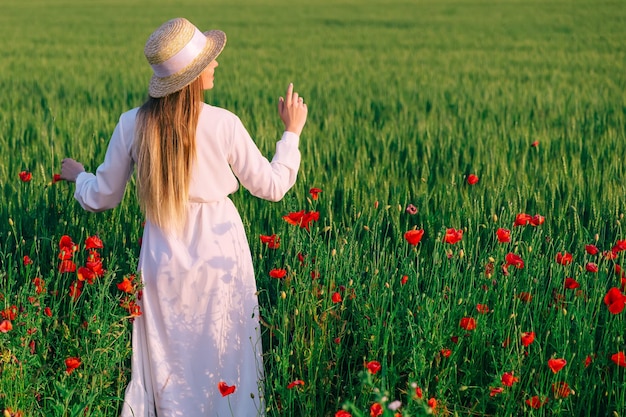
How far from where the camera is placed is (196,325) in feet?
9.37

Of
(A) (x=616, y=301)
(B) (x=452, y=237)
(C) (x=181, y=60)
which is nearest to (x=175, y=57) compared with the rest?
(C) (x=181, y=60)

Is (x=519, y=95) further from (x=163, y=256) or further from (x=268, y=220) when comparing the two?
(x=163, y=256)

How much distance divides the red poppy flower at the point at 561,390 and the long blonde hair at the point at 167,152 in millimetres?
1179

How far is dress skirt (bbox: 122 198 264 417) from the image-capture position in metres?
2.82

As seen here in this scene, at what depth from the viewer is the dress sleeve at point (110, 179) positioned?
2.83 metres

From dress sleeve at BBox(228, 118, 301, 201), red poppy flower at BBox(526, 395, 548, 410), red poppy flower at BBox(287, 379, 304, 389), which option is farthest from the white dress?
red poppy flower at BBox(526, 395, 548, 410)

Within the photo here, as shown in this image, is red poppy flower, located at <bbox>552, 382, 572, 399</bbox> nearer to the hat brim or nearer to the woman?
the woman

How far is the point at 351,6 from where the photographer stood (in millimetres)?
30625

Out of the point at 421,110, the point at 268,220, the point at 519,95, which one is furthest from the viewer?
the point at 519,95

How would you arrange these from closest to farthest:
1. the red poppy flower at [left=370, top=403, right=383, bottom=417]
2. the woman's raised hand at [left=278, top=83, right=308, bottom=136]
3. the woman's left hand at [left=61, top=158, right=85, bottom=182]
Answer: the red poppy flower at [left=370, top=403, right=383, bottom=417] < the woman's raised hand at [left=278, top=83, right=308, bottom=136] < the woman's left hand at [left=61, top=158, right=85, bottom=182]

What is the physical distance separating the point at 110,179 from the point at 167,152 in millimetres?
250

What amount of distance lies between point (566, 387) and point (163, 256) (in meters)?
1.22

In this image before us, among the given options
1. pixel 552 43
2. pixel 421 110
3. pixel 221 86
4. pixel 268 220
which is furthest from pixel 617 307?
pixel 552 43

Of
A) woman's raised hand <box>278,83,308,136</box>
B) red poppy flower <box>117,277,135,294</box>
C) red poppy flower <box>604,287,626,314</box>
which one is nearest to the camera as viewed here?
red poppy flower <box>604,287,626,314</box>
